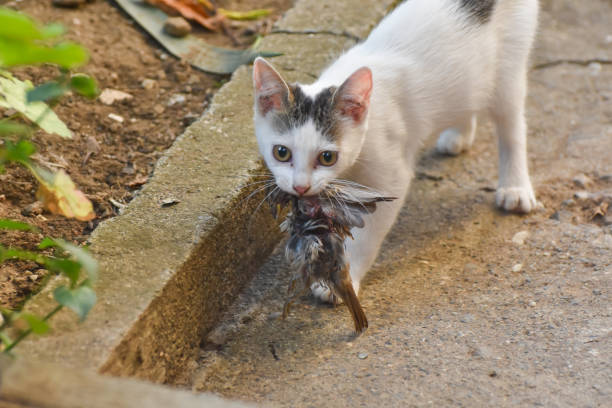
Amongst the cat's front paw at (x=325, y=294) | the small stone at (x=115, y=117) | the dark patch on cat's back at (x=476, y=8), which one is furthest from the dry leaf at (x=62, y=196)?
the dark patch on cat's back at (x=476, y=8)

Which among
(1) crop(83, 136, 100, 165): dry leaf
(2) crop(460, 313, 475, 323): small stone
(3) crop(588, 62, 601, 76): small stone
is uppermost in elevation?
(1) crop(83, 136, 100, 165): dry leaf

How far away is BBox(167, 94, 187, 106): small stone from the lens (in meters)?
3.05

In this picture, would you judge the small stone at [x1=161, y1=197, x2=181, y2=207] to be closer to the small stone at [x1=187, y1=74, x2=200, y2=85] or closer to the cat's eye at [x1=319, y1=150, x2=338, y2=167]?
the cat's eye at [x1=319, y1=150, x2=338, y2=167]

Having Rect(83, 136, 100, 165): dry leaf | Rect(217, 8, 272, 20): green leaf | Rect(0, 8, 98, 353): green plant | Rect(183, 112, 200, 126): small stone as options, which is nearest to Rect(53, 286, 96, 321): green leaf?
Rect(0, 8, 98, 353): green plant

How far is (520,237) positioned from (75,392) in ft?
6.46

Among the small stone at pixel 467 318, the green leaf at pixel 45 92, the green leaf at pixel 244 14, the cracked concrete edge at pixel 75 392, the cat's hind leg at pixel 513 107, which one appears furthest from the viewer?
the green leaf at pixel 244 14

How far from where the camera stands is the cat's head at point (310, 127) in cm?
212

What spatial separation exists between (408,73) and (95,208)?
50.4 inches

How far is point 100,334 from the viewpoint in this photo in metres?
1.79

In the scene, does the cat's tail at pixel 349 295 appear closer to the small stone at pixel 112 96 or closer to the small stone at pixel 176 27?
the small stone at pixel 112 96

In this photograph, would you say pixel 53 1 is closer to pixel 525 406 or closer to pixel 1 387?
pixel 1 387

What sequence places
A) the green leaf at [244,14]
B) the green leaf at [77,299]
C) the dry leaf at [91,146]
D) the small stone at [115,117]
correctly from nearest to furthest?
1. the green leaf at [77,299]
2. the dry leaf at [91,146]
3. the small stone at [115,117]
4. the green leaf at [244,14]

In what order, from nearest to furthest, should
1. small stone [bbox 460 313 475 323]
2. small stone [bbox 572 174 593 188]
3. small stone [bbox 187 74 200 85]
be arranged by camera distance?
small stone [bbox 460 313 475 323] → small stone [bbox 572 174 593 188] → small stone [bbox 187 74 200 85]

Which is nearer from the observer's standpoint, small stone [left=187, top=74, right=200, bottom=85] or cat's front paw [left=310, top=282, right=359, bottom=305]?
cat's front paw [left=310, top=282, right=359, bottom=305]
